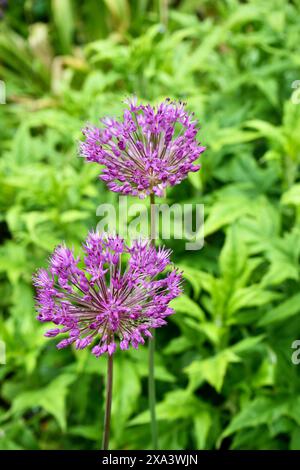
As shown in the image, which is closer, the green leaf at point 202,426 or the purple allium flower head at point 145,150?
the purple allium flower head at point 145,150

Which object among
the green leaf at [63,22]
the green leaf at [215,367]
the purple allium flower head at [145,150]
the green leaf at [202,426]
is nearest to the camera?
the purple allium flower head at [145,150]

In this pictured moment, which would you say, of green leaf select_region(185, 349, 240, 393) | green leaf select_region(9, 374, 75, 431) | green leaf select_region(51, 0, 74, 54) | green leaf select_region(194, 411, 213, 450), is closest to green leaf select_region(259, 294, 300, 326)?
green leaf select_region(185, 349, 240, 393)

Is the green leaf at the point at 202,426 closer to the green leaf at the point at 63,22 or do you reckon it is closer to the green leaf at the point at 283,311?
the green leaf at the point at 283,311

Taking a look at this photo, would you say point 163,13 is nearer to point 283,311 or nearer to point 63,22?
point 63,22

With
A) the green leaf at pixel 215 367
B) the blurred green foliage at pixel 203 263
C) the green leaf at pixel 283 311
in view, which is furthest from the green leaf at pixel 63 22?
the green leaf at pixel 215 367

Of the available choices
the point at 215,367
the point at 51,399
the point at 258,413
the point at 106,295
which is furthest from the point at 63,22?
the point at 106,295
